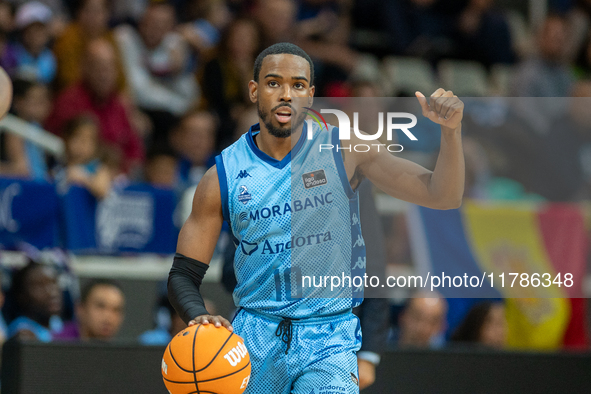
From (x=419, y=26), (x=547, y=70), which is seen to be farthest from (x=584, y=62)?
(x=419, y=26)

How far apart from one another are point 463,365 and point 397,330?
5.22 feet

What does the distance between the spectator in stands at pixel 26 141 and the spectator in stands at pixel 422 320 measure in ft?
11.2

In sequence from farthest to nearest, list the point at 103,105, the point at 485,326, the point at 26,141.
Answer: the point at 103,105 < the point at 26,141 < the point at 485,326

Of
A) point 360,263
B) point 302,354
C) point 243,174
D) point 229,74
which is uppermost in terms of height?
point 229,74

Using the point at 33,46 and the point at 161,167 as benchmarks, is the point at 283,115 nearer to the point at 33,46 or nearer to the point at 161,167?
the point at 161,167

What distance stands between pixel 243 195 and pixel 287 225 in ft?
0.77

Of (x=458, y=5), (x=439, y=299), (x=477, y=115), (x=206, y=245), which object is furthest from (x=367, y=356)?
(x=458, y=5)

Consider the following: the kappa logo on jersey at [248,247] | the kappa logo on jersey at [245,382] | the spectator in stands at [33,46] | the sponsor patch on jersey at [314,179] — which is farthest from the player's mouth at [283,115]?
the spectator in stands at [33,46]

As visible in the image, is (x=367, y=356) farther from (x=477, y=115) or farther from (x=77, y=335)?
(x=77, y=335)

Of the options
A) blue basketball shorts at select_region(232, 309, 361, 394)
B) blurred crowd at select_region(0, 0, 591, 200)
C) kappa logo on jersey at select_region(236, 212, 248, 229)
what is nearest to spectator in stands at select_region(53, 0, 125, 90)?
blurred crowd at select_region(0, 0, 591, 200)

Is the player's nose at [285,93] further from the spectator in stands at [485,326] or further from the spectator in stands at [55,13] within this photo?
the spectator in stands at [55,13]

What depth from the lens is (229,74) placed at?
28.6 ft

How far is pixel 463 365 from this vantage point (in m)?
5.74

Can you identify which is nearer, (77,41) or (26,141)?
(26,141)
